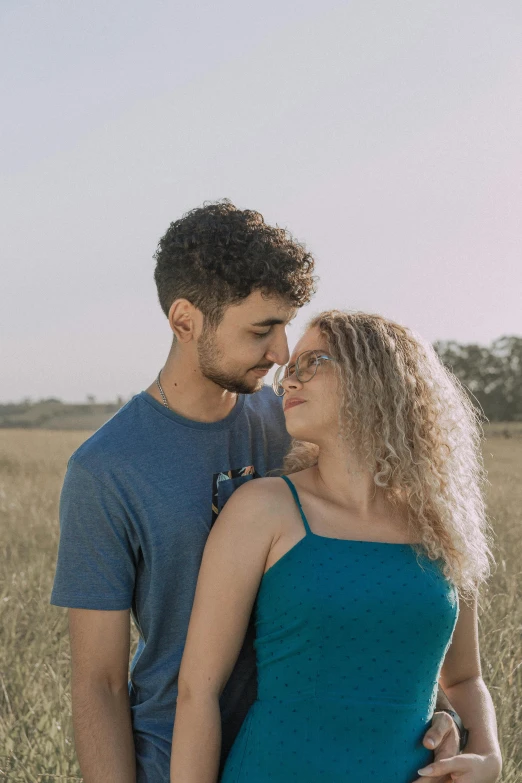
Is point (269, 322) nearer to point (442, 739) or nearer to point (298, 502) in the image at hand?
point (298, 502)

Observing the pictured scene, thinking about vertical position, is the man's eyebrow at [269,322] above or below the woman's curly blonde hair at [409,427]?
above

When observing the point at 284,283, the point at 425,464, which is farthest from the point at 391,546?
the point at 284,283

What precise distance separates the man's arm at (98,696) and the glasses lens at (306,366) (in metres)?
0.81

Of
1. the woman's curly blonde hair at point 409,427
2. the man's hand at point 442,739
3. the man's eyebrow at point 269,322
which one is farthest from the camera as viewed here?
the man's eyebrow at point 269,322

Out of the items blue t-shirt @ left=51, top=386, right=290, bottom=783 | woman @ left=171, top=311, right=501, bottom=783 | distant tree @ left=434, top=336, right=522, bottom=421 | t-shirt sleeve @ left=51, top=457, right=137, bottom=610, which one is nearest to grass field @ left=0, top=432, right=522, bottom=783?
blue t-shirt @ left=51, top=386, right=290, bottom=783

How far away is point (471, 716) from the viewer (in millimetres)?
2350

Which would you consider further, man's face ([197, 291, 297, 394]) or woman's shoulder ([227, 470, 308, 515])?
man's face ([197, 291, 297, 394])

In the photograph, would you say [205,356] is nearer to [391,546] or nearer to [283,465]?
[283,465]

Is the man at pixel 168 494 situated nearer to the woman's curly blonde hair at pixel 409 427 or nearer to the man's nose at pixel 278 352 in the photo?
the man's nose at pixel 278 352

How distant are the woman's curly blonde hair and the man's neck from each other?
30cm

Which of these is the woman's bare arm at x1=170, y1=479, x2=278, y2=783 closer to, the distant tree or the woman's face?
the woman's face

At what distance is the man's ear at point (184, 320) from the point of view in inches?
97.0

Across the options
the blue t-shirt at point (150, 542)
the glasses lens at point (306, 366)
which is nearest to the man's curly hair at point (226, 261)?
the glasses lens at point (306, 366)

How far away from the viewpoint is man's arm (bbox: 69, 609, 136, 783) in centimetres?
224
